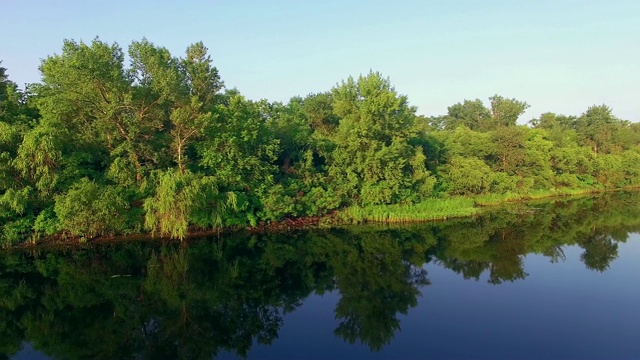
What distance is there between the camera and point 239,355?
11219 millimetres

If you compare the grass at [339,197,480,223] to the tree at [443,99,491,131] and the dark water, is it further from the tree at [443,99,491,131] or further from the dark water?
the tree at [443,99,491,131]

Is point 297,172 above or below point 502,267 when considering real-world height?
above

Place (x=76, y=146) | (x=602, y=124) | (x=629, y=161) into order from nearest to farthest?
(x=76, y=146) → (x=629, y=161) → (x=602, y=124)

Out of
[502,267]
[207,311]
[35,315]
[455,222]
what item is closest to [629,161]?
[455,222]

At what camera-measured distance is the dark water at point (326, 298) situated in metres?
11.7

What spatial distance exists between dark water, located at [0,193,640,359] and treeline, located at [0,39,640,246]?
8.20ft

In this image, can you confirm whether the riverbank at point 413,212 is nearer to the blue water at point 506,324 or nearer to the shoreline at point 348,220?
the shoreline at point 348,220

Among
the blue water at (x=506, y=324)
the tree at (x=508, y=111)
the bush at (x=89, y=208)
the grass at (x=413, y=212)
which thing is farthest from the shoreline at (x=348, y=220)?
the tree at (x=508, y=111)

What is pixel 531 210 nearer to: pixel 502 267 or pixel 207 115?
pixel 502 267

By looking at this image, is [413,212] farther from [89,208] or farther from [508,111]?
[508,111]

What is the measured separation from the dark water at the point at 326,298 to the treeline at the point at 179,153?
2499 mm

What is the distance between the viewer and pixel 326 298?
1590 cm

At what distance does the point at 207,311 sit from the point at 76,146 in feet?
56.4

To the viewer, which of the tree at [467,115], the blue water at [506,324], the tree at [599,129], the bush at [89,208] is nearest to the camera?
the blue water at [506,324]
